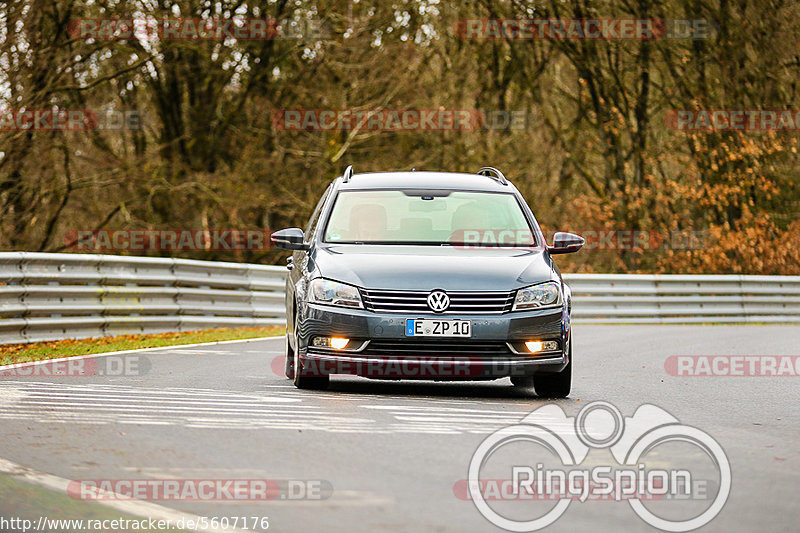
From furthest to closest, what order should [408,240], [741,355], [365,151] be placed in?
[365,151], [741,355], [408,240]

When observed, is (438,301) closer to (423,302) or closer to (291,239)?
(423,302)

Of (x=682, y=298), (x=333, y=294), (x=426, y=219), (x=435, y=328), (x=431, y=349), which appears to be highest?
(x=426, y=219)

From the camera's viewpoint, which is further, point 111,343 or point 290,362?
point 111,343

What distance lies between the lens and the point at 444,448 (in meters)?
7.53

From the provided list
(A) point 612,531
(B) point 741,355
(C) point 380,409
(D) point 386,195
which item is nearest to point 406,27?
(B) point 741,355

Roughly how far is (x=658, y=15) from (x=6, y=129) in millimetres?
16739

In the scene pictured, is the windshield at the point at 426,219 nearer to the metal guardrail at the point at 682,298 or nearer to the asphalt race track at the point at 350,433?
the asphalt race track at the point at 350,433

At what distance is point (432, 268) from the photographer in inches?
414

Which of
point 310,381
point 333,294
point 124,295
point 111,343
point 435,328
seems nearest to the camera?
point 435,328

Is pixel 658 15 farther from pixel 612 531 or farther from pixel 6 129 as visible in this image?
pixel 612 531

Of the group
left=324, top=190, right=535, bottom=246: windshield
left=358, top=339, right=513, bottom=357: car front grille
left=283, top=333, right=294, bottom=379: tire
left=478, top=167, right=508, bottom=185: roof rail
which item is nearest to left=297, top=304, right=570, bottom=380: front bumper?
left=358, top=339, right=513, bottom=357: car front grille

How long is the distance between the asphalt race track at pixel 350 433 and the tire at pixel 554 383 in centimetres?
16

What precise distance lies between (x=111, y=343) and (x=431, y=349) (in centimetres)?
747

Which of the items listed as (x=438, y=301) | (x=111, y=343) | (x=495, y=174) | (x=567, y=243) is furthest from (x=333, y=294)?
(x=111, y=343)
